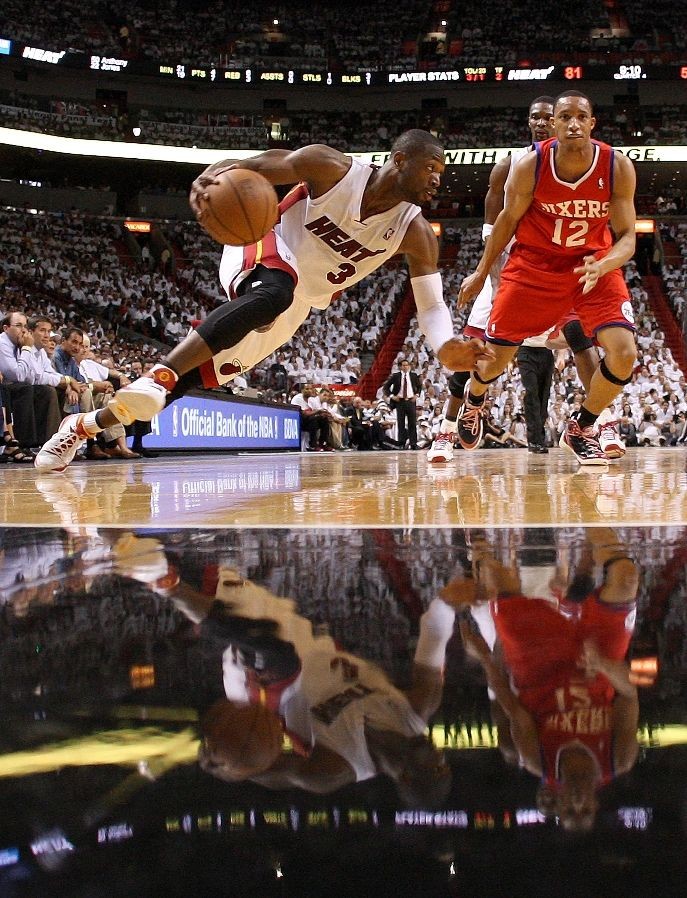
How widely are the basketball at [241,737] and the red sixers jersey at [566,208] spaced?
11.2 feet

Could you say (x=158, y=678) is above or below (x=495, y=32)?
below

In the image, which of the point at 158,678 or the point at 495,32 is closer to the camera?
the point at 158,678

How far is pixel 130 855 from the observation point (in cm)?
26

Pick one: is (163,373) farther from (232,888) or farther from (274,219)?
(232,888)

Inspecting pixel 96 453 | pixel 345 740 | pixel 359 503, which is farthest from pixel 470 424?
pixel 345 740

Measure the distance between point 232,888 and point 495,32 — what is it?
2817cm

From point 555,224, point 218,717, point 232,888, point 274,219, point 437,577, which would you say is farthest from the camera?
point 555,224

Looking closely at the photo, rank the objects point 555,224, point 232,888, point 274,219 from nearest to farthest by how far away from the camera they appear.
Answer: point 232,888, point 274,219, point 555,224

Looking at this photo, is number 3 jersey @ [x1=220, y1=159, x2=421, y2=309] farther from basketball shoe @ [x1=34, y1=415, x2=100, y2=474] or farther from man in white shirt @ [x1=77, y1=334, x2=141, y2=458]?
man in white shirt @ [x1=77, y1=334, x2=141, y2=458]

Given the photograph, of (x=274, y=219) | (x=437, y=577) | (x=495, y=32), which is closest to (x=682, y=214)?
(x=495, y=32)

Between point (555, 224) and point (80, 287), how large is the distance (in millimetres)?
17289

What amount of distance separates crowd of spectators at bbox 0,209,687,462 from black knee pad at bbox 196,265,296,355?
378 inches

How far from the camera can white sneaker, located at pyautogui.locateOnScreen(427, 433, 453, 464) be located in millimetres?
4418

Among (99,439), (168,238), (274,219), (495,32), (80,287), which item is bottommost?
(99,439)
